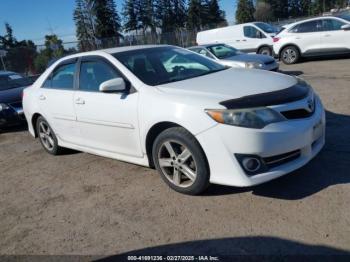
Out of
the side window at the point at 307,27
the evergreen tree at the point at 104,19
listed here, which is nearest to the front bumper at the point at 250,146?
the side window at the point at 307,27

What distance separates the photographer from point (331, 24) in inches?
540

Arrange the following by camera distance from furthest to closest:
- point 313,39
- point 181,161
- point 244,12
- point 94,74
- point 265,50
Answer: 1. point 244,12
2. point 265,50
3. point 313,39
4. point 94,74
5. point 181,161

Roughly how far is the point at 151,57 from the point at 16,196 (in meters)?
2.45

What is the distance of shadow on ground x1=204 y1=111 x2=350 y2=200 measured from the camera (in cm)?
386

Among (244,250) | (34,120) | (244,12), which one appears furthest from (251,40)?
(244,12)

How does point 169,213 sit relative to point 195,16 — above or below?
below

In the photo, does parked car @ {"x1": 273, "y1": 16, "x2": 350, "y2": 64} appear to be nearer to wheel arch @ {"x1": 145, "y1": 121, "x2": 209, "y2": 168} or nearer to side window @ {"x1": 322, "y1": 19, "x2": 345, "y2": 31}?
side window @ {"x1": 322, "y1": 19, "x2": 345, "y2": 31}

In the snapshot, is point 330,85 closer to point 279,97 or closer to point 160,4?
point 279,97

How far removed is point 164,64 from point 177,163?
147 centimetres

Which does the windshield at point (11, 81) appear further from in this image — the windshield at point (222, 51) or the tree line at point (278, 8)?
the tree line at point (278, 8)

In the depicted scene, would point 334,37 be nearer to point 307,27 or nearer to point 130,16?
point 307,27

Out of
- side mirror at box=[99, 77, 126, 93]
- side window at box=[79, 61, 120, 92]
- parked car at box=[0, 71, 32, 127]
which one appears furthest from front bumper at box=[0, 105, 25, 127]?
side mirror at box=[99, 77, 126, 93]

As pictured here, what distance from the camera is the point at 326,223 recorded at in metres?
3.26

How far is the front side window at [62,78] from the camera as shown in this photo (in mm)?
5496
